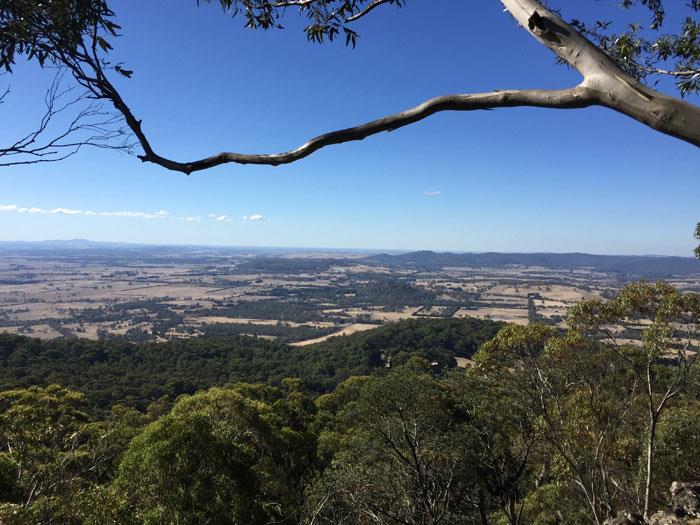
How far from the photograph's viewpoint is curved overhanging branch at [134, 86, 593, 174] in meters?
1.78

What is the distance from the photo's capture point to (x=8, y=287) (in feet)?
428

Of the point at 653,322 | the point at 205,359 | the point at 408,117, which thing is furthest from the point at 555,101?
the point at 205,359

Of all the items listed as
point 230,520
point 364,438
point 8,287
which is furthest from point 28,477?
point 8,287

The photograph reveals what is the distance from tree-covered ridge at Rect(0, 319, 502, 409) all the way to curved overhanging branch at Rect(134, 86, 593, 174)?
29.2 meters

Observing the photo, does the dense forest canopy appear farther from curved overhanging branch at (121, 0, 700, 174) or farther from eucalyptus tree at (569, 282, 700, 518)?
curved overhanging branch at (121, 0, 700, 174)

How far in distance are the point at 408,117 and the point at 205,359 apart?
153 ft

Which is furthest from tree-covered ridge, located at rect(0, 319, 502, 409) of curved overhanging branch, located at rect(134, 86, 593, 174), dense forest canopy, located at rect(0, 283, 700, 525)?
curved overhanging branch, located at rect(134, 86, 593, 174)

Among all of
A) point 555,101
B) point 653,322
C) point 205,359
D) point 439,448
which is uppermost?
point 555,101

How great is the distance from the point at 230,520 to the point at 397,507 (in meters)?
3.30

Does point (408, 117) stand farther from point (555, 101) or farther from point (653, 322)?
point (653, 322)

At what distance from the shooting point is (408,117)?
2070 millimetres

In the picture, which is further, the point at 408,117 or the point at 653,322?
the point at 653,322

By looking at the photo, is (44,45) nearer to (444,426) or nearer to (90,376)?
(444,426)

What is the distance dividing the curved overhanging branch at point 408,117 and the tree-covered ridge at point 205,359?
29187 mm
